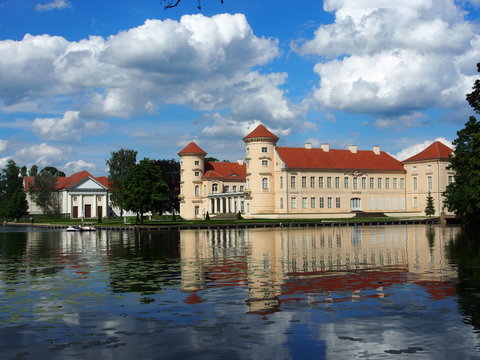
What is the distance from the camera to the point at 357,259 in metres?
28.5

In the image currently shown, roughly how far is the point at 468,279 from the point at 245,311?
380 inches

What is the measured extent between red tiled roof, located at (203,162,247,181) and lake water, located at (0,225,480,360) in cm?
8610

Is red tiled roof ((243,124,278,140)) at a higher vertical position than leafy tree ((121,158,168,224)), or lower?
higher

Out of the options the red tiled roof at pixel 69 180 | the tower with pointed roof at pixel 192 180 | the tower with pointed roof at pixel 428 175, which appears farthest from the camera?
the red tiled roof at pixel 69 180

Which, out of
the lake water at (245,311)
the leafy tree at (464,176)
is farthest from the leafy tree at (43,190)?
the lake water at (245,311)

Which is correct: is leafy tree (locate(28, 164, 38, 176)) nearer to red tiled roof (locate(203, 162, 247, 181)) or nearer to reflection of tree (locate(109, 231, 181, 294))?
red tiled roof (locate(203, 162, 247, 181))

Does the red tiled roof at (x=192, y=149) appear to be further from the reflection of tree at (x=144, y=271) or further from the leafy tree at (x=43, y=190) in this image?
the reflection of tree at (x=144, y=271)

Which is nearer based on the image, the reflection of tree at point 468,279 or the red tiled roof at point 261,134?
the reflection of tree at point 468,279

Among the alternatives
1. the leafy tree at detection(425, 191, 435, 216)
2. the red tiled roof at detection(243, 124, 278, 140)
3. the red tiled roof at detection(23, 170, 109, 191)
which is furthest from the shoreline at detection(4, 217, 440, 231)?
the red tiled roof at detection(23, 170, 109, 191)

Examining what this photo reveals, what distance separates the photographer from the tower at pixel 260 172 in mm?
99688

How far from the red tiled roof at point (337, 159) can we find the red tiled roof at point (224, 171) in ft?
52.5

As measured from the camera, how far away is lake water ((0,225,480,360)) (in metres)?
11.3

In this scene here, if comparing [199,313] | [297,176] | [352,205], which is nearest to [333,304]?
[199,313]

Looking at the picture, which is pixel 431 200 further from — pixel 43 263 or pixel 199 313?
pixel 199 313
